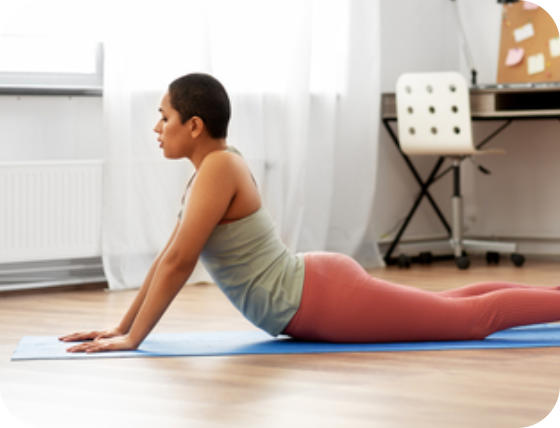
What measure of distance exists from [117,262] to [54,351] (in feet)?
5.23

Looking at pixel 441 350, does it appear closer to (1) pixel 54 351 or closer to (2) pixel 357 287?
(2) pixel 357 287

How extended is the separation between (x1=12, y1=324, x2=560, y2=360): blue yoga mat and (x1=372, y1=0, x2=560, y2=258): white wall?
2.58m

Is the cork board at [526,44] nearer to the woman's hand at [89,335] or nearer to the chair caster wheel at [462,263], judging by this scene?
the chair caster wheel at [462,263]

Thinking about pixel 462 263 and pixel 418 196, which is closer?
pixel 462 263

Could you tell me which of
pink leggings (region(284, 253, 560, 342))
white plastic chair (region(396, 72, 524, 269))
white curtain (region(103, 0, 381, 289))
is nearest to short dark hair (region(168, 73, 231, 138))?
pink leggings (region(284, 253, 560, 342))

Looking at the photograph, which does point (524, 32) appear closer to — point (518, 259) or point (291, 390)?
point (518, 259)

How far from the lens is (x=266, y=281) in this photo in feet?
7.72

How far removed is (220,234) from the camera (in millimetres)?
2346

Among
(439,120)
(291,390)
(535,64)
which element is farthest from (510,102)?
(291,390)

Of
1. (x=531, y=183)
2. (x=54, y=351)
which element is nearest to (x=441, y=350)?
(x=54, y=351)

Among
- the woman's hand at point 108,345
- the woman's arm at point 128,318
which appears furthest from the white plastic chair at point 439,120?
the woman's hand at point 108,345

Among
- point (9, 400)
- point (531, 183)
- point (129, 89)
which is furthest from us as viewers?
point (531, 183)

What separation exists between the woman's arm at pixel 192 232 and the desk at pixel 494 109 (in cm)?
274

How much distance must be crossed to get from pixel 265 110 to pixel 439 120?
94cm
